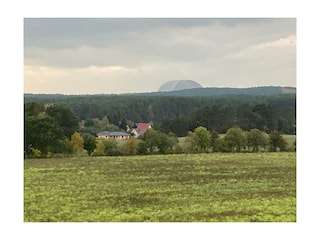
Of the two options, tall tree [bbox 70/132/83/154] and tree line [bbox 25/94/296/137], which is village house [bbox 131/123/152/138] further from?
tall tree [bbox 70/132/83/154]

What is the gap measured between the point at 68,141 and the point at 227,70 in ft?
6.73

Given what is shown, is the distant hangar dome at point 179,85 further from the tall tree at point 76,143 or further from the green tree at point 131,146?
the tall tree at point 76,143

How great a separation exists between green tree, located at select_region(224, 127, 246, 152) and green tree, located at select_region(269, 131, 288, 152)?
0.33 meters

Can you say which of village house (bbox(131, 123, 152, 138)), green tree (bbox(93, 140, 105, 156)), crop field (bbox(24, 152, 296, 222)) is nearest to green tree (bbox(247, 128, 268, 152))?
crop field (bbox(24, 152, 296, 222))

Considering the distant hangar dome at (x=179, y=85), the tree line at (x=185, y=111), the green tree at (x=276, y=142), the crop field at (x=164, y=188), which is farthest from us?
the green tree at (x=276, y=142)

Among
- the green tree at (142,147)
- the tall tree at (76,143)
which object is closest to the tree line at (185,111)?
the tall tree at (76,143)

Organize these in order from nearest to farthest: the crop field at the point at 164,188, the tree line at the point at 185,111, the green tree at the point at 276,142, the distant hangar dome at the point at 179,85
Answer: the crop field at the point at 164,188 < the distant hangar dome at the point at 179,85 < the tree line at the point at 185,111 < the green tree at the point at 276,142

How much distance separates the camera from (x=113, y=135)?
12.3 m

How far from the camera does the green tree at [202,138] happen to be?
40.1 feet

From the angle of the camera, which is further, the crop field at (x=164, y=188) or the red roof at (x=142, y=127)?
the red roof at (x=142, y=127)

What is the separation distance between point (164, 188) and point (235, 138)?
40.9 inches

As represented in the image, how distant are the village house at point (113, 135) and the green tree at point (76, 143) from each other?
0.23 metres

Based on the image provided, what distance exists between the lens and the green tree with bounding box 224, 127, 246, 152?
12234mm
